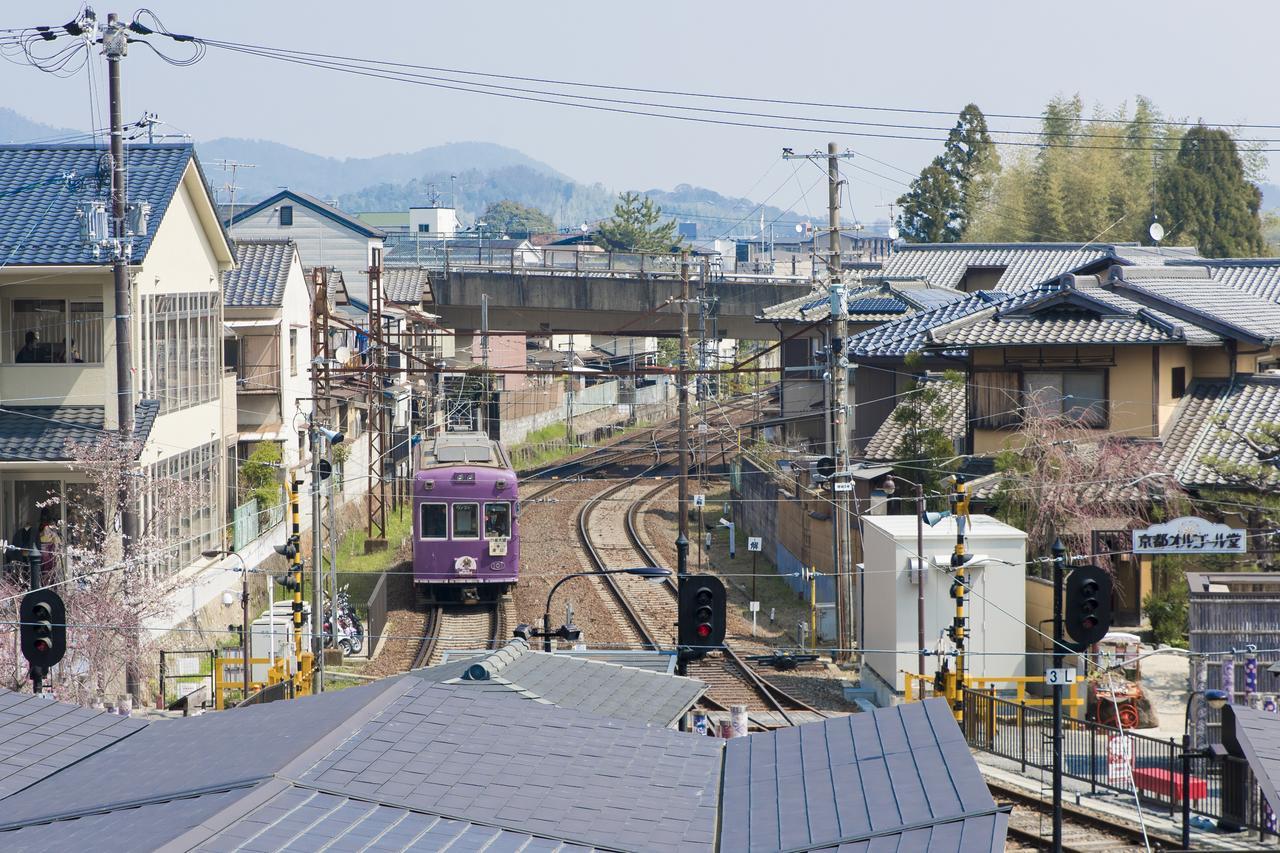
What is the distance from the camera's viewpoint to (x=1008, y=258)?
39.9 meters

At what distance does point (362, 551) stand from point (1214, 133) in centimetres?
3804

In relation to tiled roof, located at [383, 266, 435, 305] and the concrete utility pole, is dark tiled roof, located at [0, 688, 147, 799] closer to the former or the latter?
the concrete utility pole

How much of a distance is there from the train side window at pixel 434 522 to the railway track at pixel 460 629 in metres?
1.36

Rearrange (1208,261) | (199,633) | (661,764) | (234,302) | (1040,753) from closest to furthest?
(661,764), (1040,753), (199,633), (234,302), (1208,261)

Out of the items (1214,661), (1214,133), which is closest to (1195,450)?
(1214,661)

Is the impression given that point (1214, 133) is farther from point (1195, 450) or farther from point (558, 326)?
point (1195, 450)

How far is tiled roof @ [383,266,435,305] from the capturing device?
3950 centimetres

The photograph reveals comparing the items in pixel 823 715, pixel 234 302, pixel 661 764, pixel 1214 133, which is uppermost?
pixel 1214 133

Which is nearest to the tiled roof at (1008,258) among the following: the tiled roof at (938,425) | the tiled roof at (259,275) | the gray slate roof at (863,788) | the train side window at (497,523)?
the tiled roof at (938,425)

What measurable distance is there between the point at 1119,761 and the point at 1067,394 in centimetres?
895

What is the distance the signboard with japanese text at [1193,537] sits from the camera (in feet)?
56.4

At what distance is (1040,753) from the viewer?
50.7 ft

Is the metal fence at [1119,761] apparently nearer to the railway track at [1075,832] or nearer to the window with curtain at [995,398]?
the railway track at [1075,832]

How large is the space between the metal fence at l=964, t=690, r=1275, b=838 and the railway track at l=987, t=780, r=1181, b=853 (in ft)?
2.01
